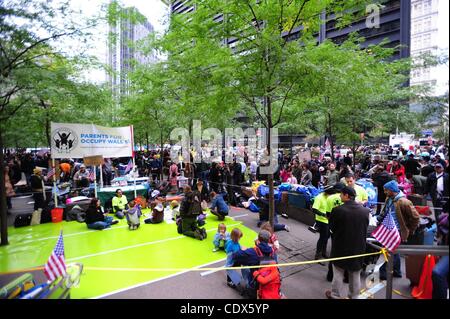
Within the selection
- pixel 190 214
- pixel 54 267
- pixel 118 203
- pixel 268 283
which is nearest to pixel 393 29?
pixel 190 214

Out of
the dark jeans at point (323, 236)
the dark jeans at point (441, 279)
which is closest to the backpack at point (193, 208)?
the dark jeans at point (323, 236)

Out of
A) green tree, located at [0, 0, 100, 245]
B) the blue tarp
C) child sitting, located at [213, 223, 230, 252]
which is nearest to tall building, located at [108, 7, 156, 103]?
green tree, located at [0, 0, 100, 245]

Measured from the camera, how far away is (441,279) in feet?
8.06

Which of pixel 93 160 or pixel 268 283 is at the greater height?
pixel 93 160

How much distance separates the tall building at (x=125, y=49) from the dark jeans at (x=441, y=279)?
9434 millimetres

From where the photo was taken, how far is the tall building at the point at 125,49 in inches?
344

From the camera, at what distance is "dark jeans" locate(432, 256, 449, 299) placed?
2.41 m

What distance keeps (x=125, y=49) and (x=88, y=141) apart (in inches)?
259

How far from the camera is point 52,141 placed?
28.5ft

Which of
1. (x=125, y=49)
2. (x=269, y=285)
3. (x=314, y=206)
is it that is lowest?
(x=269, y=285)

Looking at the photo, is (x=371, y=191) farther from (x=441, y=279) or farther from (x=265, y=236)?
(x=441, y=279)

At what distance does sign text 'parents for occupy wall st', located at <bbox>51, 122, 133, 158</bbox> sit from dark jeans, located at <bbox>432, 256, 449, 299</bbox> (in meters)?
9.34
